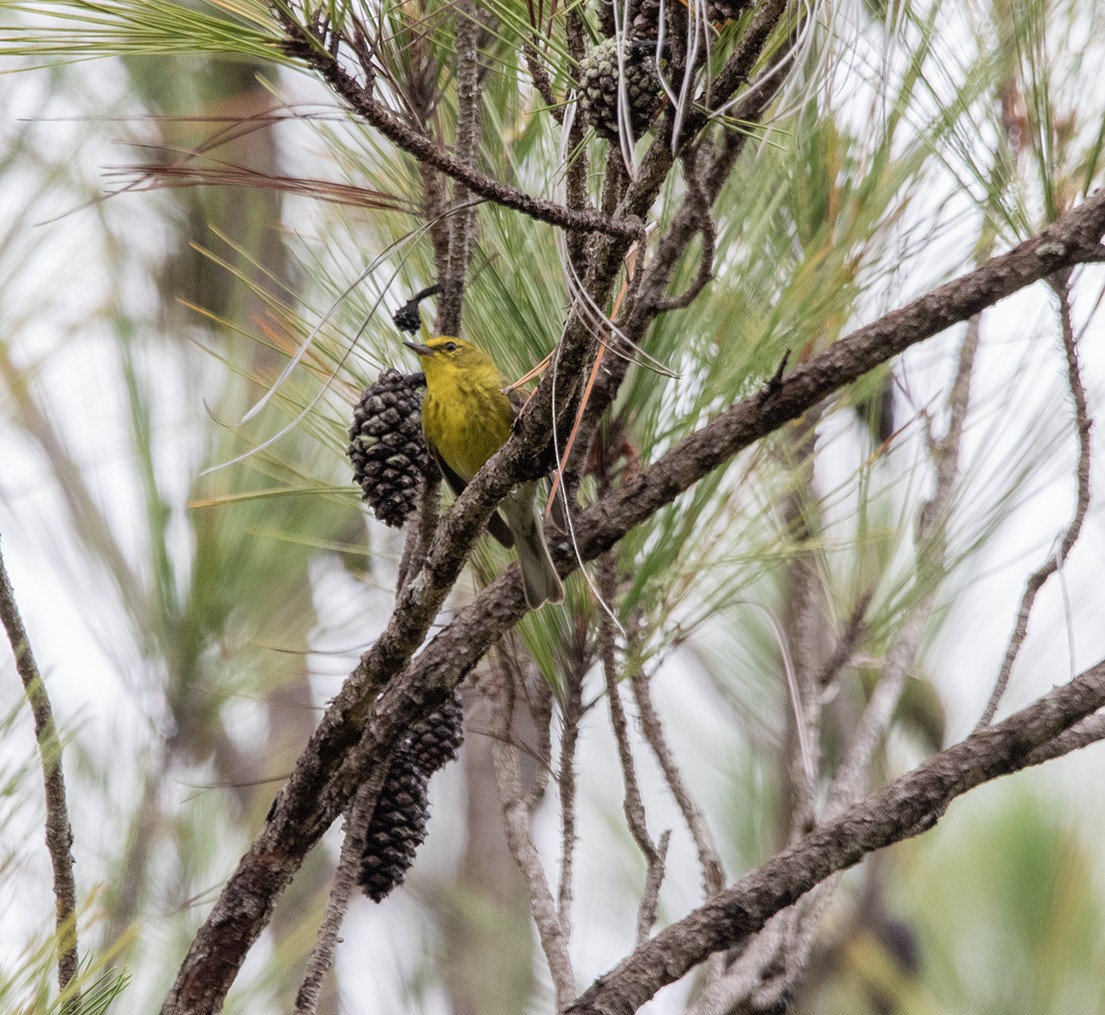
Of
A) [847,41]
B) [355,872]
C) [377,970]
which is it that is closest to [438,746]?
[355,872]

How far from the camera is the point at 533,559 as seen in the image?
5.11 feet

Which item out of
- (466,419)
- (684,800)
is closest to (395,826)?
(684,800)

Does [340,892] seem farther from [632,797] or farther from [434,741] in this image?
[632,797]

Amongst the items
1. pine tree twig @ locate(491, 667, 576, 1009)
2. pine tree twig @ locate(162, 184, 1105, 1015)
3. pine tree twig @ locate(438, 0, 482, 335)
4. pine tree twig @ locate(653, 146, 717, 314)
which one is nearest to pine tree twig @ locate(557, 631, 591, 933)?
pine tree twig @ locate(491, 667, 576, 1009)

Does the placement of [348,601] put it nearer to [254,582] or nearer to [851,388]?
[254,582]

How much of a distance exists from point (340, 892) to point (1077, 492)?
950 mm

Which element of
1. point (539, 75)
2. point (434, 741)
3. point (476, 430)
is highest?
point (476, 430)

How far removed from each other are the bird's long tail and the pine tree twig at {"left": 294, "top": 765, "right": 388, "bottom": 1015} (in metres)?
0.27

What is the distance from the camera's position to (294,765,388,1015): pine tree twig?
4.70 ft

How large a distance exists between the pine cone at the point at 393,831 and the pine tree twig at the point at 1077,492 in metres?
0.70

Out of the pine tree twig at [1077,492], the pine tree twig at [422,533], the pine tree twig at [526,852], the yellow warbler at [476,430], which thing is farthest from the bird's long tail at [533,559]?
the pine tree twig at [1077,492]

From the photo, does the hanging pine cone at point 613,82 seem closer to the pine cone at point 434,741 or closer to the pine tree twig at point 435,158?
the pine tree twig at point 435,158

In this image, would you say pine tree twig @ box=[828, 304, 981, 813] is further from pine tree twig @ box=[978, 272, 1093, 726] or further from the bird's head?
the bird's head

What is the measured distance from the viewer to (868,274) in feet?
6.00
